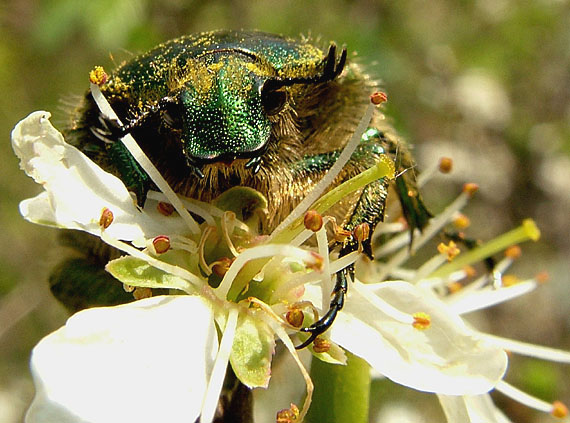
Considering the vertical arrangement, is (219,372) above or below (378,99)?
below

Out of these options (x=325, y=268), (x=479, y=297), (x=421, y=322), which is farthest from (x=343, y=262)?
(x=479, y=297)

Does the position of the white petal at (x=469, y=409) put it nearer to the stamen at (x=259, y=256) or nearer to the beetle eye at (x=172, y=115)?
the stamen at (x=259, y=256)

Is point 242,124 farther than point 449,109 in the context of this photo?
No

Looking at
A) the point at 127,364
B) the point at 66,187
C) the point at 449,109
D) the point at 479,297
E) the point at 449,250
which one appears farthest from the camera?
the point at 449,109

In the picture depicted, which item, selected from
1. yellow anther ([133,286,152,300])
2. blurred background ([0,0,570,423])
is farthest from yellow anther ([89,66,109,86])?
blurred background ([0,0,570,423])

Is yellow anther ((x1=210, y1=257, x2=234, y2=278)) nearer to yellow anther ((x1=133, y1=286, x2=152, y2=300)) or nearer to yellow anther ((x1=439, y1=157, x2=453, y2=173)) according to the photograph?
yellow anther ((x1=133, y1=286, x2=152, y2=300))

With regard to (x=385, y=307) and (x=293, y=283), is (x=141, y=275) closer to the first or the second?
(x=293, y=283)

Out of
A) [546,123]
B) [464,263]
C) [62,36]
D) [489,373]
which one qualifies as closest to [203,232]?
[489,373]
